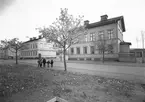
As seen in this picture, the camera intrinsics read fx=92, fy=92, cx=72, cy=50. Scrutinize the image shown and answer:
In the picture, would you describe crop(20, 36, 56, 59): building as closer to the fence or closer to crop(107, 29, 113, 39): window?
crop(107, 29, 113, 39): window

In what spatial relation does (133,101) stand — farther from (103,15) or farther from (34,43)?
(34,43)

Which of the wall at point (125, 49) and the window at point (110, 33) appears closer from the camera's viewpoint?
the wall at point (125, 49)

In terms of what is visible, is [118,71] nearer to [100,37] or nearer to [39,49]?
[100,37]

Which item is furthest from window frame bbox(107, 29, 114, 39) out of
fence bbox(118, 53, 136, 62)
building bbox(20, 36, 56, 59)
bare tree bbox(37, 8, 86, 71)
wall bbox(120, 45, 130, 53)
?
building bbox(20, 36, 56, 59)

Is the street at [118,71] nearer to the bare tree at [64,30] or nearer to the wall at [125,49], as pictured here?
the bare tree at [64,30]

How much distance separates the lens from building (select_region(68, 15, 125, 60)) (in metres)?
24.8

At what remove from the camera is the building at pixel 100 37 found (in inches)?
977

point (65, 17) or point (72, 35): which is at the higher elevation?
point (65, 17)

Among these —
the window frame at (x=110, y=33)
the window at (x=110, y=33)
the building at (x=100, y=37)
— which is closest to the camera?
the building at (x=100, y=37)

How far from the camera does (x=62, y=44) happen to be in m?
10.8

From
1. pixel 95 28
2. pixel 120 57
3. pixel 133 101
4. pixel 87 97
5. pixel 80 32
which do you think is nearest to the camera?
pixel 133 101

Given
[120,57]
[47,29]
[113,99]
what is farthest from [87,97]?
[120,57]

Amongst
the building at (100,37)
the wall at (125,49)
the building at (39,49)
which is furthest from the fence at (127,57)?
the building at (39,49)

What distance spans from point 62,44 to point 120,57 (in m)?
17.8
